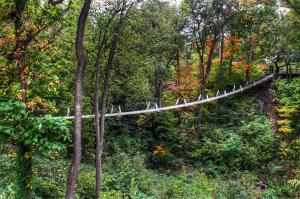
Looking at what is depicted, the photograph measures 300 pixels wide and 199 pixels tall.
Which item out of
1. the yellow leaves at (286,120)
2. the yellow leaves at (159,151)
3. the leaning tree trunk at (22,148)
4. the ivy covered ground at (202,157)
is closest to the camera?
the leaning tree trunk at (22,148)

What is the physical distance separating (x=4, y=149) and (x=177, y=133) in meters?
8.71

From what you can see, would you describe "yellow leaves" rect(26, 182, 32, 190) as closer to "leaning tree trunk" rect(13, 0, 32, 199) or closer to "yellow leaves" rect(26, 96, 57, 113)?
"leaning tree trunk" rect(13, 0, 32, 199)

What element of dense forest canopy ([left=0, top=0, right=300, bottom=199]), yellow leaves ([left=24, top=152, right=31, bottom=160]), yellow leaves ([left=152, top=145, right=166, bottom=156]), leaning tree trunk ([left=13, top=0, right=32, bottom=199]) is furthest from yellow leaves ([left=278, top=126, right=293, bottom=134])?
yellow leaves ([left=24, top=152, right=31, bottom=160])

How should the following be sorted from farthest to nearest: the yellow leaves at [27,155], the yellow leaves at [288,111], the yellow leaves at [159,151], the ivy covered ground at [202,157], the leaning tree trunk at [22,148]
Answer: the yellow leaves at [288,111]
the yellow leaves at [159,151]
the ivy covered ground at [202,157]
the yellow leaves at [27,155]
the leaning tree trunk at [22,148]

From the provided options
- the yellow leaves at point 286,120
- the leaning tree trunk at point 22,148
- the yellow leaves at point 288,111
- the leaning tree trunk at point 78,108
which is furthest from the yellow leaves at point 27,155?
the yellow leaves at point 288,111

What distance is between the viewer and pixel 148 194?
13.8 m

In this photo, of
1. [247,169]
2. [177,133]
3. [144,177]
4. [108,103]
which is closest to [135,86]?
[108,103]

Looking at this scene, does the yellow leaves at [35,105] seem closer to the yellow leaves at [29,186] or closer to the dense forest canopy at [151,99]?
the dense forest canopy at [151,99]

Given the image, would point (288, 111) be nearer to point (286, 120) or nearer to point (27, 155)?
point (286, 120)

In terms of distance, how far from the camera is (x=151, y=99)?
2009cm

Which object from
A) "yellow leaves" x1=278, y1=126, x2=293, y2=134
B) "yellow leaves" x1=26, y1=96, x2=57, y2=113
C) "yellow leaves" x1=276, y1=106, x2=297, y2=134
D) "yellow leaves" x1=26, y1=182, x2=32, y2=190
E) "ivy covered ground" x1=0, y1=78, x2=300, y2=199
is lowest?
"ivy covered ground" x1=0, y1=78, x2=300, y2=199

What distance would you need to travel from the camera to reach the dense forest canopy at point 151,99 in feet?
21.7

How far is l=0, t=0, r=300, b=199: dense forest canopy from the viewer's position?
663cm

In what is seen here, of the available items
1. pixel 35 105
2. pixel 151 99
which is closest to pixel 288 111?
pixel 151 99
